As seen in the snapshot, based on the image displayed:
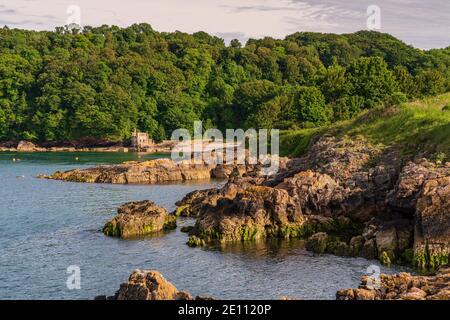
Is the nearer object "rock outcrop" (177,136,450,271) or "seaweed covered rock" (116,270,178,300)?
"seaweed covered rock" (116,270,178,300)

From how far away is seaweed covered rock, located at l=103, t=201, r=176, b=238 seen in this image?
170 ft

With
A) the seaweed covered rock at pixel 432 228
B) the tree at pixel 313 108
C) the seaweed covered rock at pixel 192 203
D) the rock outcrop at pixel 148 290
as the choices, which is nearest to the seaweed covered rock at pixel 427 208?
the seaweed covered rock at pixel 432 228

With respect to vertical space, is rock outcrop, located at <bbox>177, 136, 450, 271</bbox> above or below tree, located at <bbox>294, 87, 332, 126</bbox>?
below

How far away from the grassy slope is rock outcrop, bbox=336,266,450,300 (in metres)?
17.2

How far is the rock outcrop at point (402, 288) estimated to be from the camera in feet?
103

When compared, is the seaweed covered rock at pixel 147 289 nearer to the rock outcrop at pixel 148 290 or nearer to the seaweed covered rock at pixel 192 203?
the rock outcrop at pixel 148 290

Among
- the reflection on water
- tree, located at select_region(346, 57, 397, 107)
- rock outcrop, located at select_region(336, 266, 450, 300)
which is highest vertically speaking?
tree, located at select_region(346, 57, 397, 107)

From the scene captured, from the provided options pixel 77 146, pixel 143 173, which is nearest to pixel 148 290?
pixel 143 173

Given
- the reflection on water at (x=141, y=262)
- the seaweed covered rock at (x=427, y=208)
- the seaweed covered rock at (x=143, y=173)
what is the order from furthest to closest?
1. the seaweed covered rock at (x=143, y=173)
2. the seaweed covered rock at (x=427, y=208)
3. the reflection on water at (x=141, y=262)

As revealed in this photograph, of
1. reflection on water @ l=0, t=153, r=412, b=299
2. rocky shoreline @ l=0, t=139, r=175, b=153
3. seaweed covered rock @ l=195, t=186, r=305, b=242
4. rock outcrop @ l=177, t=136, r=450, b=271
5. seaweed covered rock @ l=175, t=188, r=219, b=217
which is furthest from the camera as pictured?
rocky shoreline @ l=0, t=139, r=175, b=153

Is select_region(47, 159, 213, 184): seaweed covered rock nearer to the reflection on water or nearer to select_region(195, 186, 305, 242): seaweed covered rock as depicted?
the reflection on water

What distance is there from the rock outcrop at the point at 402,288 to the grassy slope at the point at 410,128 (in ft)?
56.3

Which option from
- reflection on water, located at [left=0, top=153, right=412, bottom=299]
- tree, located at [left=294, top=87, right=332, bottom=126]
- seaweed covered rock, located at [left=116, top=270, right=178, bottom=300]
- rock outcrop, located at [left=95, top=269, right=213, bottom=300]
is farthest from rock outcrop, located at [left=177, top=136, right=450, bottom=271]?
tree, located at [left=294, top=87, right=332, bottom=126]
